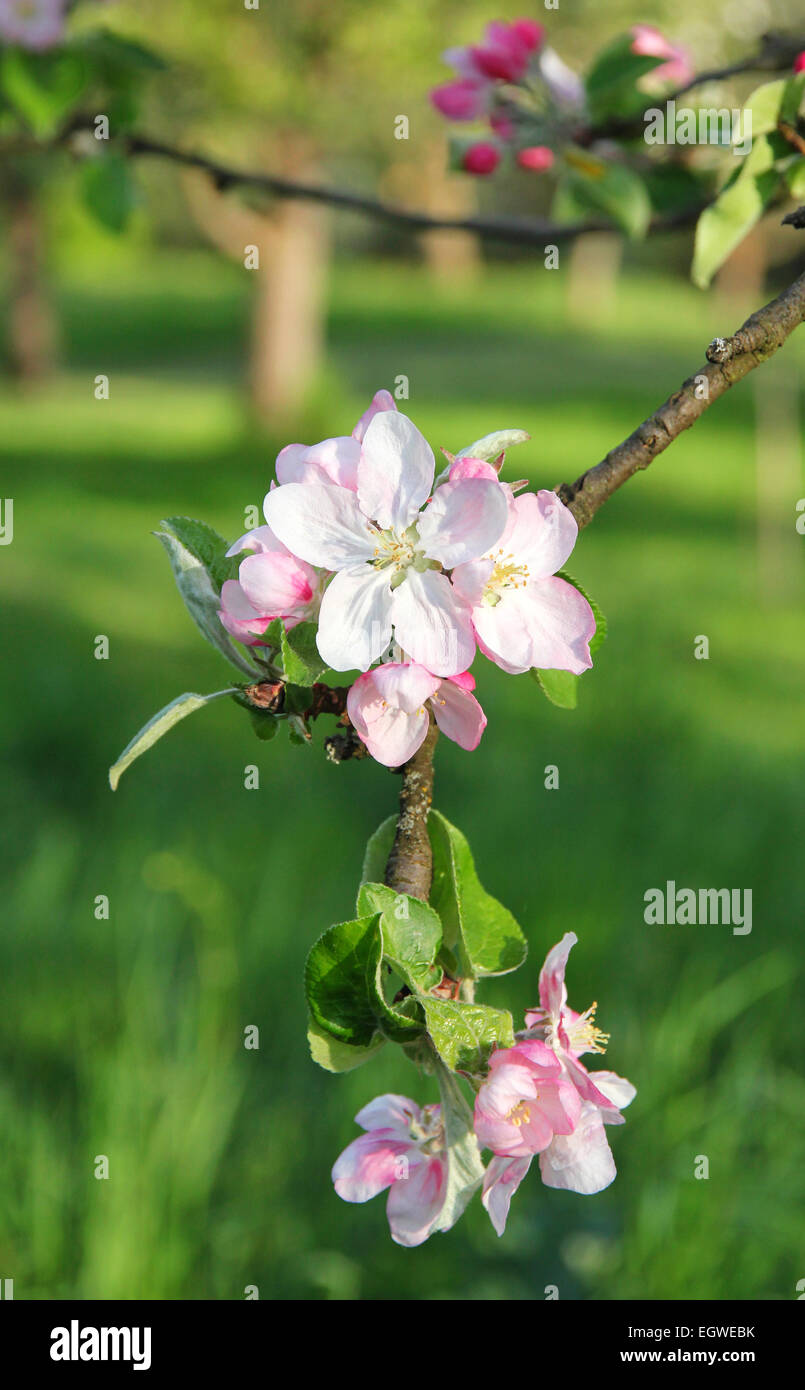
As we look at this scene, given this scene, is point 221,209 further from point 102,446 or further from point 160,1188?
point 160,1188

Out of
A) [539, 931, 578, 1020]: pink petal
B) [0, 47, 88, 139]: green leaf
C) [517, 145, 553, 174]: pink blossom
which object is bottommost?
[539, 931, 578, 1020]: pink petal

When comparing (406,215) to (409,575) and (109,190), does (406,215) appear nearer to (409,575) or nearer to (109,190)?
(109,190)

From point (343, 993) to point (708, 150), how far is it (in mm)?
1454

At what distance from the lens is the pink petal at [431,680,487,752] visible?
67cm

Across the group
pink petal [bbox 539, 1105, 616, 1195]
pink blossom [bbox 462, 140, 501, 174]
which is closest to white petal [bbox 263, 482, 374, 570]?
pink petal [bbox 539, 1105, 616, 1195]

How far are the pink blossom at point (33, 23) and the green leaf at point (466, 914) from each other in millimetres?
1636

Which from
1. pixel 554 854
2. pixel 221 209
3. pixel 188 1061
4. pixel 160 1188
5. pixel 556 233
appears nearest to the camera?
pixel 556 233

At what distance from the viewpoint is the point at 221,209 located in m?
10.1

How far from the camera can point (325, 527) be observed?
66 centimetres

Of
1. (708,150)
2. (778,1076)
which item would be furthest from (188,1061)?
(708,150)

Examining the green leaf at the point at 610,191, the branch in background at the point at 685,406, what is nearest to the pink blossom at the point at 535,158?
the green leaf at the point at 610,191

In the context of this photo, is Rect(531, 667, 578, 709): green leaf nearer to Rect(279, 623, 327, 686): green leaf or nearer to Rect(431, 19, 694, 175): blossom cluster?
Rect(279, 623, 327, 686): green leaf

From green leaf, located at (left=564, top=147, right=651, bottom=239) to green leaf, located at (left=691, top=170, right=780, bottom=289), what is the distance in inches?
17.8

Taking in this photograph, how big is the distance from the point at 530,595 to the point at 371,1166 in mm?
327
